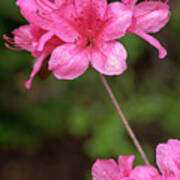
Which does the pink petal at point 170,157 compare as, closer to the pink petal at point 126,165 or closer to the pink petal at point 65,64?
the pink petal at point 126,165

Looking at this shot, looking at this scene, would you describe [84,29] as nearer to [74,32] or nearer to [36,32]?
[74,32]

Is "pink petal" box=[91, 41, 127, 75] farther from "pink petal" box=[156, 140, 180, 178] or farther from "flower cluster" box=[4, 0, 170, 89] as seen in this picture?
"pink petal" box=[156, 140, 180, 178]

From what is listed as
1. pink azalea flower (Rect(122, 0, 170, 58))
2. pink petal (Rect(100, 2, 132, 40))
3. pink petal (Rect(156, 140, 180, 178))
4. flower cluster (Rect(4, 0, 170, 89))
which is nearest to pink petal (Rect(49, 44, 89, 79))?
flower cluster (Rect(4, 0, 170, 89))

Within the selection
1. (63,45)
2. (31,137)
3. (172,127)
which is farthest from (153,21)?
(31,137)

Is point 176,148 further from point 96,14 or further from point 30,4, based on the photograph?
point 30,4

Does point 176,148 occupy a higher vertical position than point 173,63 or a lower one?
higher

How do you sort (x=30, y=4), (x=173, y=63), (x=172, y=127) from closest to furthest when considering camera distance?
(x=30, y=4) < (x=172, y=127) < (x=173, y=63)
